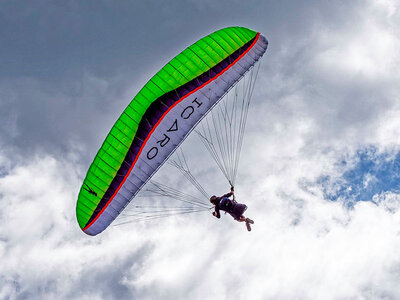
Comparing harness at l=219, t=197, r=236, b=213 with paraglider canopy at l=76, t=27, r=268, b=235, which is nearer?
paraglider canopy at l=76, t=27, r=268, b=235

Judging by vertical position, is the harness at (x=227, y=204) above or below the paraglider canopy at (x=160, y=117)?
below

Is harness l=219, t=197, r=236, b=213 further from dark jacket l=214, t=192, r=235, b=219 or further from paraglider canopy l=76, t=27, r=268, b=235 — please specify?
paraglider canopy l=76, t=27, r=268, b=235

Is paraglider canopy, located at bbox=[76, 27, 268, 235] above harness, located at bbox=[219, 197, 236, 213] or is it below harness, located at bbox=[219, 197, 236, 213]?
above

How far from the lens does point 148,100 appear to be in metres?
19.6

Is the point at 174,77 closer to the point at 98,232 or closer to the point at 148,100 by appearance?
the point at 148,100

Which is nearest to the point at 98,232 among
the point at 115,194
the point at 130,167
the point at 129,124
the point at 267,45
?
the point at 115,194

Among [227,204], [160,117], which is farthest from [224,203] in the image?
[160,117]

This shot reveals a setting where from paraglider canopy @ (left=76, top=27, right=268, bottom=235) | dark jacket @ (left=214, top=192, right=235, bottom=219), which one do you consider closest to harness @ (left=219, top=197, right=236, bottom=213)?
dark jacket @ (left=214, top=192, right=235, bottom=219)

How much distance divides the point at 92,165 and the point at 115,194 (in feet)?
6.23

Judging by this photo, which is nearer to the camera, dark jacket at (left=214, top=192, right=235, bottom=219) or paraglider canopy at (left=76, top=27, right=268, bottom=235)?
paraglider canopy at (left=76, top=27, right=268, bottom=235)

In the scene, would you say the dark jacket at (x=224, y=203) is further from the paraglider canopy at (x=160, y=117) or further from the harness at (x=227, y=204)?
the paraglider canopy at (x=160, y=117)

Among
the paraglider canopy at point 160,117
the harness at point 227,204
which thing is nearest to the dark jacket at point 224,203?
the harness at point 227,204

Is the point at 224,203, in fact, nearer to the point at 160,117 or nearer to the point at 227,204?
the point at 227,204

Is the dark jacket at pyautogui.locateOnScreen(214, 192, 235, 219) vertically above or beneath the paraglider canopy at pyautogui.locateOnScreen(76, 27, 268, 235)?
beneath
